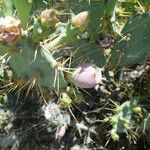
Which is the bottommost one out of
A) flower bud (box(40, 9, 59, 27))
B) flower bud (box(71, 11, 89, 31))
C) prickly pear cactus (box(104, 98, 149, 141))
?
prickly pear cactus (box(104, 98, 149, 141))

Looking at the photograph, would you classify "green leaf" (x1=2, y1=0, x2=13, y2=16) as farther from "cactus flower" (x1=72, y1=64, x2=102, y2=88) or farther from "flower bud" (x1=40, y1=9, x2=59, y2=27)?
"cactus flower" (x1=72, y1=64, x2=102, y2=88)

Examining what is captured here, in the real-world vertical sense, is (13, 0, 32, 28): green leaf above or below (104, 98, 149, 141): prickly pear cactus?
above

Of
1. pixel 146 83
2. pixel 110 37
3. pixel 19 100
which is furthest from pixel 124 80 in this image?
pixel 19 100

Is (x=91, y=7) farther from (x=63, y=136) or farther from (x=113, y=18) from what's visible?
(x=63, y=136)

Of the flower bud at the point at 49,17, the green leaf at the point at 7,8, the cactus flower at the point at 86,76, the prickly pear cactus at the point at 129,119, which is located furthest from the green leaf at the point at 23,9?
the prickly pear cactus at the point at 129,119

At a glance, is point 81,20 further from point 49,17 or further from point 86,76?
point 86,76

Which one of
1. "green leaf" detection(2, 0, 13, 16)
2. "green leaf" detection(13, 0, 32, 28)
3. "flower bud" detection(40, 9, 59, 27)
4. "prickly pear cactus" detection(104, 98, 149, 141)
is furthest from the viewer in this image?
"prickly pear cactus" detection(104, 98, 149, 141)

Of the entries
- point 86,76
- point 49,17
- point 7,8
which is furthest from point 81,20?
point 7,8

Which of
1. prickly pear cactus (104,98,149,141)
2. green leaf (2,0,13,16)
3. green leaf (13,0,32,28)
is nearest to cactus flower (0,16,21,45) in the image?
green leaf (13,0,32,28)
